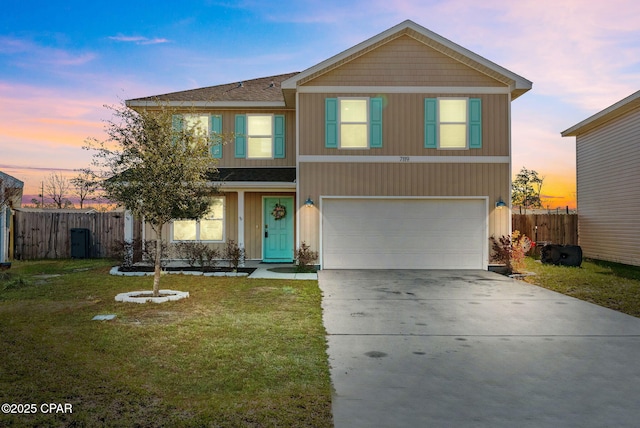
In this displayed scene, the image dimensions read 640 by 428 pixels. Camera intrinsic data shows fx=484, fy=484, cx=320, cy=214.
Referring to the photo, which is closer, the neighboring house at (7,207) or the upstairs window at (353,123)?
the upstairs window at (353,123)

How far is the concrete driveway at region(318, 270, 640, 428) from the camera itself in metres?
3.92

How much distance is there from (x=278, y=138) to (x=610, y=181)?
40.9 ft

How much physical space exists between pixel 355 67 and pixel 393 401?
39.1 ft

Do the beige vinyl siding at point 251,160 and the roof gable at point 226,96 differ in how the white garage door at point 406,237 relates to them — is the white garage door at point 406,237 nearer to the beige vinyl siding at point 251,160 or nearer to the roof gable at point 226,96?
the beige vinyl siding at point 251,160

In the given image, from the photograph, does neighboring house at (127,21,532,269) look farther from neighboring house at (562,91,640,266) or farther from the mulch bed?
neighboring house at (562,91,640,266)

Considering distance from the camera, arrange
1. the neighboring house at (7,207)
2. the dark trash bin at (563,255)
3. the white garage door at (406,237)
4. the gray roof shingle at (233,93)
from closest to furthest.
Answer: the white garage door at (406,237), the neighboring house at (7,207), the dark trash bin at (563,255), the gray roof shingle at (233,93)

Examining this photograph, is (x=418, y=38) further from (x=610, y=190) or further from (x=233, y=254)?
(x=610, y=190)

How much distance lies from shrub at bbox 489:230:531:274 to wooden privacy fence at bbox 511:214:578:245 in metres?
6.53

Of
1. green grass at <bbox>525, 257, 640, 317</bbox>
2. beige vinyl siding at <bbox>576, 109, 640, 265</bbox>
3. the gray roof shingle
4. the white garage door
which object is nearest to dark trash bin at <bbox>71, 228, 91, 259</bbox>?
the gray roof shingle

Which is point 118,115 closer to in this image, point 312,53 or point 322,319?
point 322,319

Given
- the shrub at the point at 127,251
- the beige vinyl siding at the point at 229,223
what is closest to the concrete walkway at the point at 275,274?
the beige vinyl siding at the point at 229,223

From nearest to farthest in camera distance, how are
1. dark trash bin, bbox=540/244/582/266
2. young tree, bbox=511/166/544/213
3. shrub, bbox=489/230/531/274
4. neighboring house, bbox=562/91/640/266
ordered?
shrub, bbox=489/230/531/274 < dark trash bin, bbox=540/244/582/266 < neighboring house, bbox=562/91/640/266 < young tree, bbox=511/166/544/213

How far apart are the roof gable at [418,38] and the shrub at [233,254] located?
494cm

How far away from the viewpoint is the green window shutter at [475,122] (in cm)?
1444
